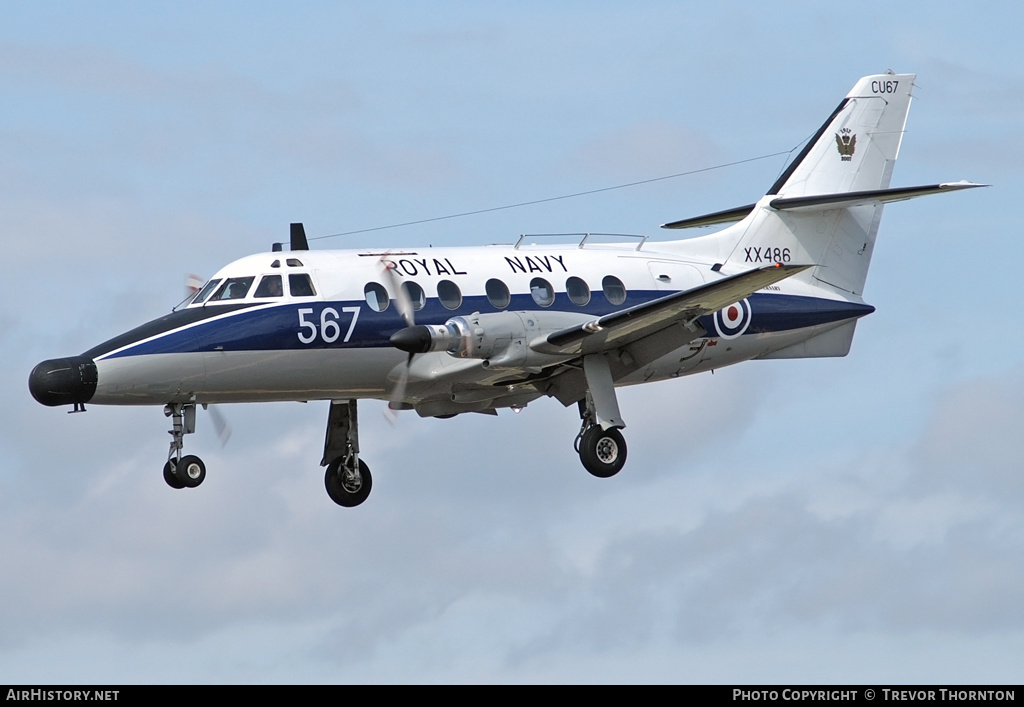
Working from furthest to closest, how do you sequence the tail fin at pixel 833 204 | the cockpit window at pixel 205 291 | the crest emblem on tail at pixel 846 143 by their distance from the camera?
1. the crest emblem on tail at pixel 846 143
2. the tail fin at pixel 833 204
3. the cockpit window at pixel 205 291

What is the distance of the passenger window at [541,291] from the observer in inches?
1011

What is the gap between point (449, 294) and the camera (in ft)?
82.3

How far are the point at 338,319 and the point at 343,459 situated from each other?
3.96 metres

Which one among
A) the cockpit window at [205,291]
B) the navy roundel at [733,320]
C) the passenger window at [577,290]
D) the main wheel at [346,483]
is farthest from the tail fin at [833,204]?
the cockpit window at [205,291]

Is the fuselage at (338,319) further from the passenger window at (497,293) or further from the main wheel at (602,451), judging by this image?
the main wheel at (602,451)

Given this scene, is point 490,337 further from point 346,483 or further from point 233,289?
point 346,483

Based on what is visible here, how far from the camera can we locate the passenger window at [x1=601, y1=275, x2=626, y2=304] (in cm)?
2633

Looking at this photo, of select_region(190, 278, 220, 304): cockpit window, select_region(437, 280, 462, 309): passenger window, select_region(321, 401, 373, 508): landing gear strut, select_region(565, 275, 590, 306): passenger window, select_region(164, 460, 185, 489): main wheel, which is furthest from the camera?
select_region(321, 401, 373, 508): landing gear strut

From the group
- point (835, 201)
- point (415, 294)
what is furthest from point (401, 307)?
point (835, 201)

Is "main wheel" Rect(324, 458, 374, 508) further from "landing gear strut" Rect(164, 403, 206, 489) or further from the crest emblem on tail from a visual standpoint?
the crest emblem on tail

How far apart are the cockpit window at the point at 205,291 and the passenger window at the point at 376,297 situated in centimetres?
210

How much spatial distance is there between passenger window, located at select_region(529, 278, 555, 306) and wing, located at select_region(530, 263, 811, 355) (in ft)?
3.31

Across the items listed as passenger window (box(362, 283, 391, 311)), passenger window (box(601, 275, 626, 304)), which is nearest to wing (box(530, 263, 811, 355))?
passenger window (box(601, 275, 626, 304))
